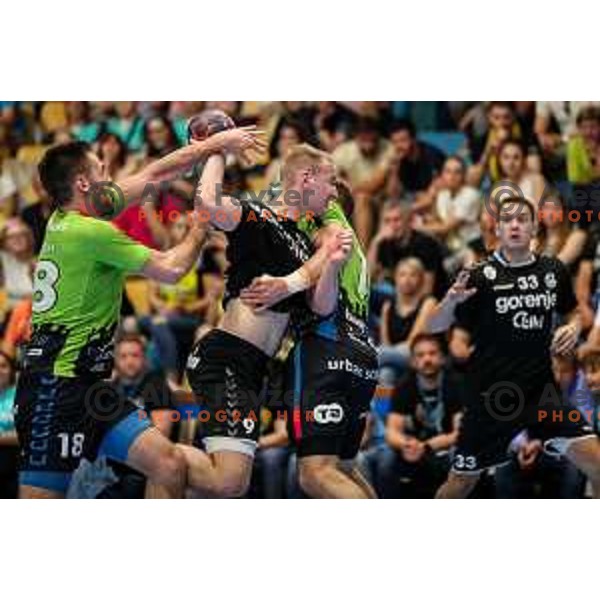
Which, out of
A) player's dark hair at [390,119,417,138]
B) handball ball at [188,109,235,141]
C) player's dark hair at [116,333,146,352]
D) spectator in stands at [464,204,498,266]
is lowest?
player's dark hair at [116,333,146,352]

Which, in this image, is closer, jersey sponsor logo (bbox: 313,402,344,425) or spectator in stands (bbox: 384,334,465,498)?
jersey sponsor logo (bbox: 313,402,344,425)

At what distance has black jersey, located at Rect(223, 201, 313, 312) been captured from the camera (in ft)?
26.6

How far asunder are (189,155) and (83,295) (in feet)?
3.30

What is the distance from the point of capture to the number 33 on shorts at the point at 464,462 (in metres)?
8.48

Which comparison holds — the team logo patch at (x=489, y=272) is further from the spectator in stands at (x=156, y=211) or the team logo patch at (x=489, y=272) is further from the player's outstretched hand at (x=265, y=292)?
the spectator in stands at (x=156, y=211)

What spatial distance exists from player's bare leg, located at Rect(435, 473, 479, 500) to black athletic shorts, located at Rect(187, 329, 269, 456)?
3.86 feet

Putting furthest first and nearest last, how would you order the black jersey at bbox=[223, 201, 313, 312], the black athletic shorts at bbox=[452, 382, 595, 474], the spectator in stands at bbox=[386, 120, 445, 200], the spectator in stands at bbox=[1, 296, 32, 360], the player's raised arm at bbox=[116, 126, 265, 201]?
the spectator in stands at bbox=[386, 120, 445, 200] → the black athletic shorts at bbox=[452, 382, 595, 474] → the spectator in stands at bbox=[1, 296, 32, 360] → the player's raised arm at bbox=[116, 126, 265, 201] → the black jersey at bbox=[223, 201, 313, 312]

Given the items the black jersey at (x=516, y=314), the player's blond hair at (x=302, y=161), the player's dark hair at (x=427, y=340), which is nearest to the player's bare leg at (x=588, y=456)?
the black jersey at (x=516, y=314)

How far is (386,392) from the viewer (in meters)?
8.45

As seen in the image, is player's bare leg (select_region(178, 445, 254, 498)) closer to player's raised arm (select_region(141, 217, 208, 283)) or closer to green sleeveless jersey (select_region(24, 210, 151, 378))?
green sleeveless jersey (select_region(24, 210, 151, 378))

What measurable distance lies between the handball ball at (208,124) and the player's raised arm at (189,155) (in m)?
0.04

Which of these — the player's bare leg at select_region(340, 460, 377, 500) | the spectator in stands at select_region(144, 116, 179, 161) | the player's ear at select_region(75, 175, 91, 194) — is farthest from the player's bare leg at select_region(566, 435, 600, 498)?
the player's ear at select_region(75, 175, 91, 194)

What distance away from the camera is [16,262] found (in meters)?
8.50
